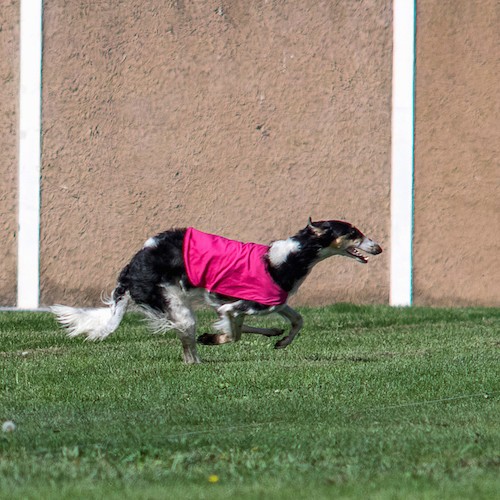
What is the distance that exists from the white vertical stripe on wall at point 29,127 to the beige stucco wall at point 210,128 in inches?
4.2

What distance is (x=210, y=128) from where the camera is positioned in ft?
50.6

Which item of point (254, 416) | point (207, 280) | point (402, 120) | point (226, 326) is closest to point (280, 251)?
point (207, 280)

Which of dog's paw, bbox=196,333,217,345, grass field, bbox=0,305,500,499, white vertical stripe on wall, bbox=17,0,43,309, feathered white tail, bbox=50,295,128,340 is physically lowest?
grass field, bbox=0,305,500,499

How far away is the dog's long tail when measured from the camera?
10.4m

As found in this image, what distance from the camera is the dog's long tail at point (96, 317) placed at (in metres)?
10.4

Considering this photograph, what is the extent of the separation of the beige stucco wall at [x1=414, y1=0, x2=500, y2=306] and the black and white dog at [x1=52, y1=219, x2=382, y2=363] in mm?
5737

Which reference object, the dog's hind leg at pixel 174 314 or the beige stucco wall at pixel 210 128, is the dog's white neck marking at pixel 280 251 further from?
the beige stucco wall at pixel 210 128

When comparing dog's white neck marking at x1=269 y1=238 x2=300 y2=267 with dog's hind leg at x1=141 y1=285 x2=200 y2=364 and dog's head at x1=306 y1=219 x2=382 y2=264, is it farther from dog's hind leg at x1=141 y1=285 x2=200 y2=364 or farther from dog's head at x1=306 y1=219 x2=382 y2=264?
dog's hind leg at x1=141 y1=285 x2=200 y2=364

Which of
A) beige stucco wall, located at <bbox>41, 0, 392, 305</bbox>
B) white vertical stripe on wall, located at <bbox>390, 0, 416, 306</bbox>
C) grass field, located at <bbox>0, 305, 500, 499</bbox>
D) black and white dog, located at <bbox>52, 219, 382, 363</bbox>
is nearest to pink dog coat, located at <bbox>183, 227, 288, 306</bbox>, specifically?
black and white dog, located at <bbox>52, 219, 382, 363</bbox>

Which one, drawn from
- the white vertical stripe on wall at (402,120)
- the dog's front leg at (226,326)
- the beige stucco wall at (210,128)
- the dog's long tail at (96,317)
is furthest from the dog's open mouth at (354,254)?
the white vertical stripe on wall at (402,120)

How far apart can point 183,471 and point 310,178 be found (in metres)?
10.0

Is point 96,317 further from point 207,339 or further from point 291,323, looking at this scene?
point 291,323

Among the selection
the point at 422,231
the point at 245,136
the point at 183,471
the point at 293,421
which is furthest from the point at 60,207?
the point at 183,471

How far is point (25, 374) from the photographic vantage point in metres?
9.65
